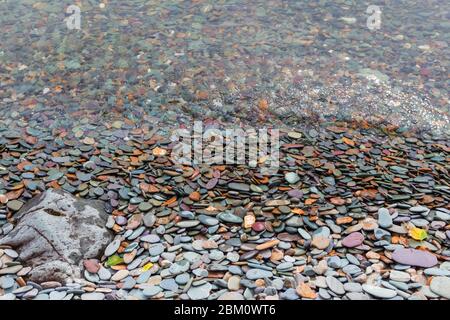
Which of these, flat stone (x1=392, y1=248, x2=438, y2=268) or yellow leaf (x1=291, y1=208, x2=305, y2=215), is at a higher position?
yellow leaf (x1=291, y1=208, x2=305, y2=215)

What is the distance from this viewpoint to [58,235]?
11.7 feet

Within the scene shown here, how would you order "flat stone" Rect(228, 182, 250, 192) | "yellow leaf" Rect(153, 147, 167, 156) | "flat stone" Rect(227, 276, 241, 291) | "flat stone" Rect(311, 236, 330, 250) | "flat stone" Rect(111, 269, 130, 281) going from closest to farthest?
1. "flat stone" Rect(227, 276, 241, 291)
2. "flat stone" Rect(111, 269, 130, 281)
3. "flat stone" Rect(311, 236, 330, 250)
4. "flat stone" Rect(228, 182, 250, 192)
5. "yellow leaf" Rect(153, 147, 167, 156)

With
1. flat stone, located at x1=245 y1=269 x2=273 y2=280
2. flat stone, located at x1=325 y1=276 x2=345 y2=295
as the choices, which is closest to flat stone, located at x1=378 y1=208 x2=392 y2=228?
flat stone, located at x1=325 y1=276 x2=345 y2=295

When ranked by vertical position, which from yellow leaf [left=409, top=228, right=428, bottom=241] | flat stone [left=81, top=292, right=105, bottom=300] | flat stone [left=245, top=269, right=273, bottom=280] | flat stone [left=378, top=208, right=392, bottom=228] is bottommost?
flat stone [left=81, top=292, right=105, bottom=300]

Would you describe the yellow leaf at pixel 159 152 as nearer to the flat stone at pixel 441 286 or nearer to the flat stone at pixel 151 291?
the flat stone at pixel 151 291

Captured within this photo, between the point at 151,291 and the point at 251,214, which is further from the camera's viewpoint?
the point at 251,214

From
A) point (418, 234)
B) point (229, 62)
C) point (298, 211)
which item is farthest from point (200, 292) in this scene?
point (229, 62)

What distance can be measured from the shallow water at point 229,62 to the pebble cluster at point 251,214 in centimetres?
48

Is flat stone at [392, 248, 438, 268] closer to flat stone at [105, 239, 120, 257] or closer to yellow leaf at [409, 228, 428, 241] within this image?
yellow leaf at [409, 228, 428, 241]

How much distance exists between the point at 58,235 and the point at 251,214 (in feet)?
4.32

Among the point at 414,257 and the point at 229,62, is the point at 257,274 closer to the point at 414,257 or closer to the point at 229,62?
the point at 414,257

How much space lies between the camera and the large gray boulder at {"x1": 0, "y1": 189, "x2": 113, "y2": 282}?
11.2ft

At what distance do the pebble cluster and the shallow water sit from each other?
477 millimetres
